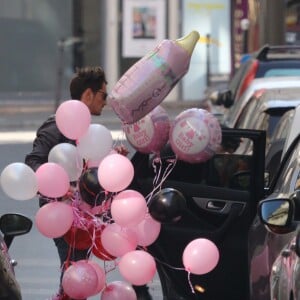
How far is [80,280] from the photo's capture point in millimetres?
5746

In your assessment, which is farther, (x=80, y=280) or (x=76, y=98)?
(x=76, y=98)

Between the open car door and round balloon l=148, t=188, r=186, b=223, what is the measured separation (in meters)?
0.75

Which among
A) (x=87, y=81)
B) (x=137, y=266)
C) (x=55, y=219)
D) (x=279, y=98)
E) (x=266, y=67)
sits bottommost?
(x=137, y=266)

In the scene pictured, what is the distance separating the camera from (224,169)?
755 cm

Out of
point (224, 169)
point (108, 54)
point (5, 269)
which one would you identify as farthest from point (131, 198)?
point (108, 54)

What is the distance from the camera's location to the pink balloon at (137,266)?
223 inches

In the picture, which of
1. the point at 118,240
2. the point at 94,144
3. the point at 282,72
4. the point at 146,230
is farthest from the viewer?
the point at 282,72

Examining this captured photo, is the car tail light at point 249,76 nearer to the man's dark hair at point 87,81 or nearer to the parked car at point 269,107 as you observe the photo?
the parked car at point 269,107

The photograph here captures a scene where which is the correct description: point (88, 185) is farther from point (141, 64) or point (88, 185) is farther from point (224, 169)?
point (224, 169)

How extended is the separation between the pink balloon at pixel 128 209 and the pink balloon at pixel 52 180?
0.99 ft

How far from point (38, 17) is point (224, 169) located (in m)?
20.1

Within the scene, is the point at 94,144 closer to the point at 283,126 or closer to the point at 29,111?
the point at 283,126

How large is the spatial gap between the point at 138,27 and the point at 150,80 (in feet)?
67.8

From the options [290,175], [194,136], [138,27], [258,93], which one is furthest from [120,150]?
[138,27]
